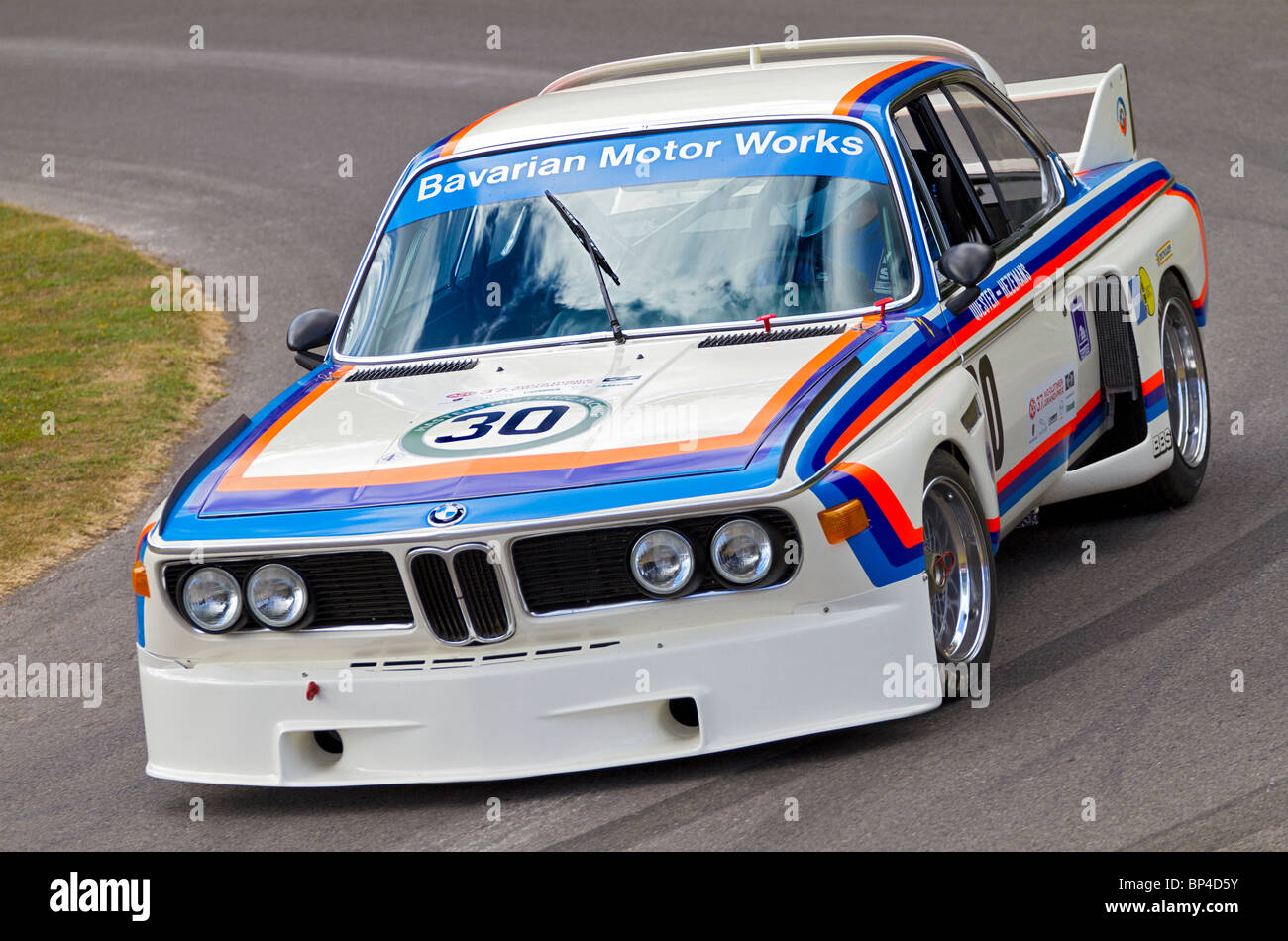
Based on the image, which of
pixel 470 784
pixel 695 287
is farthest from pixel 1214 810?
pixel 695 287

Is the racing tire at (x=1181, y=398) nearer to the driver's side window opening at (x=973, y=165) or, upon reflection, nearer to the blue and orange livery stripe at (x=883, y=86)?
the driver's side window opening at (x=973, y=165)

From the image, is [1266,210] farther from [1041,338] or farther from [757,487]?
[757,487]

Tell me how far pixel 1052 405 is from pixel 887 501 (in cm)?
167

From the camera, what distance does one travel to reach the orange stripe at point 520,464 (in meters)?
4.88

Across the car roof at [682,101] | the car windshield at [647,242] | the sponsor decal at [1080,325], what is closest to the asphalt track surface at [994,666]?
the sponsor decal at [1080,325]

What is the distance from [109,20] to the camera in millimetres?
25062

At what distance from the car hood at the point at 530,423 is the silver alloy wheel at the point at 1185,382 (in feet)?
7.39

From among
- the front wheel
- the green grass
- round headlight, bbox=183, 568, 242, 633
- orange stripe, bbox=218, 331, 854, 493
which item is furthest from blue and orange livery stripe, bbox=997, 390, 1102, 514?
the green grass

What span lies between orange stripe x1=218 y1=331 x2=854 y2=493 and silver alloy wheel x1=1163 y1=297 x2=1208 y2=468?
2.47m

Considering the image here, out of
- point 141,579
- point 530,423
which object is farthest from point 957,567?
point 141,579

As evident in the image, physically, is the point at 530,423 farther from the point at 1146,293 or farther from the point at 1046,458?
the point at 1146,293

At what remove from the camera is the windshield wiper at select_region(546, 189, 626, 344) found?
5891 millimetres

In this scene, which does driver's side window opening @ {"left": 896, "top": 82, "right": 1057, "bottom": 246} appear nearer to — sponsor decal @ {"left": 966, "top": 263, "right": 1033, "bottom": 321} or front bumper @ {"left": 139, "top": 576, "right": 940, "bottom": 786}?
sponsor decal @ {"left": 966, "top": 263, "right": 1033, "bottom": 321}

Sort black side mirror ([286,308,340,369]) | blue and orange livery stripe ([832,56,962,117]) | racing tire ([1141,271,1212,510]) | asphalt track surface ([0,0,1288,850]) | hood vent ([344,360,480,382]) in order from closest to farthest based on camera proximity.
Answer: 1. asphalt track surface ([0,0,1288,850])
2. hood vent ([344,360,480,382])
3. blue and orange livery stripe ([832,56,962,117])
4. black side mirror ([286,308,340,369])
5. racing tire ([1141,271,1212,510])
